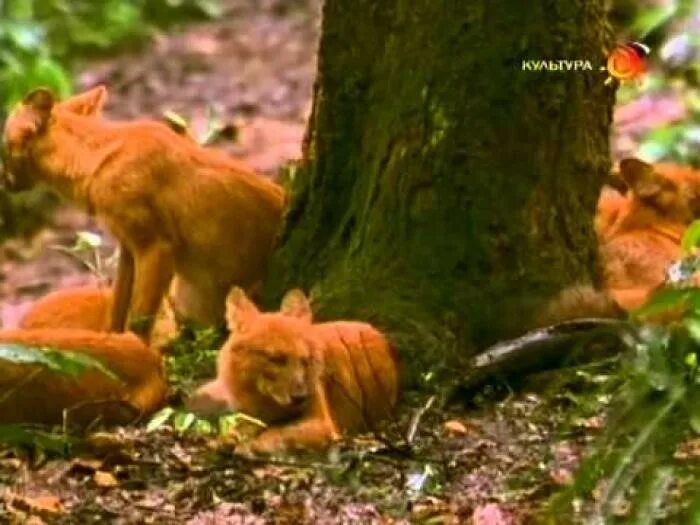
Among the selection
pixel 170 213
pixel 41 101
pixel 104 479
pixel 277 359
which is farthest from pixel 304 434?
pixel 41 101

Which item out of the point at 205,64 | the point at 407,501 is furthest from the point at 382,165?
the point at 205,64

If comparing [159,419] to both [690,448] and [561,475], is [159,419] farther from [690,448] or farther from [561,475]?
[690,448]

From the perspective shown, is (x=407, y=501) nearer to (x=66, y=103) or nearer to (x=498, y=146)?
(x=498, y=146)

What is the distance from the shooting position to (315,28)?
45.8ft

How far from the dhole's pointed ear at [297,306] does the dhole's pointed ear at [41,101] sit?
5.30 ft

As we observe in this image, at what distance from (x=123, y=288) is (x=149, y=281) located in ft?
0.66

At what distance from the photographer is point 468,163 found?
5203 mm

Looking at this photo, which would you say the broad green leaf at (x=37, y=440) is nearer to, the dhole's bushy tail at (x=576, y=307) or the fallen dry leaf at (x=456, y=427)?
the fallen dry leaf at (x=456, y=427)

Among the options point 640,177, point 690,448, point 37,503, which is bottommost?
point 37,503

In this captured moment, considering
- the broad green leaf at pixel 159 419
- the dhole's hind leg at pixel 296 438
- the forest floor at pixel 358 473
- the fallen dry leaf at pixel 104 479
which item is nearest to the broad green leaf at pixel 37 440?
the forest floor at pixel 358 473

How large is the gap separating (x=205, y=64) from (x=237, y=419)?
871 centimetres

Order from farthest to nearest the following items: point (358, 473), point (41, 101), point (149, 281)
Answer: point (41, 101), point (149, 281), point (358, 473)

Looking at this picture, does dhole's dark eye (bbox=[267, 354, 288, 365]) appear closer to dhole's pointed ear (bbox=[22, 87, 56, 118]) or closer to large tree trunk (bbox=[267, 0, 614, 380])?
large tree trunk (bbox=[267, 0, 614, 380])

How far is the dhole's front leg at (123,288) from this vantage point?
19.6 feet
